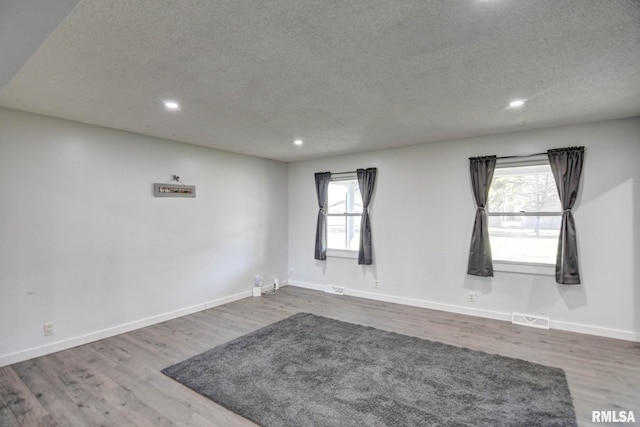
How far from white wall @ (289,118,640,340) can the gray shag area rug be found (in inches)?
52.8

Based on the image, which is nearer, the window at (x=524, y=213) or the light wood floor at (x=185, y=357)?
the light wood floor at (x=185, y=357)

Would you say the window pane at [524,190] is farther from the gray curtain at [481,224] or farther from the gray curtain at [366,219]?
the gray curtain at [366,219]

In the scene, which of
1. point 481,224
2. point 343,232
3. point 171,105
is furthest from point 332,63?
point 343,232

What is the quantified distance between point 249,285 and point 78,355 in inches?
108

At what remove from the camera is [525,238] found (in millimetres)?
4176

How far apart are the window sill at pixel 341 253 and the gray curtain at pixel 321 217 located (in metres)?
0.12

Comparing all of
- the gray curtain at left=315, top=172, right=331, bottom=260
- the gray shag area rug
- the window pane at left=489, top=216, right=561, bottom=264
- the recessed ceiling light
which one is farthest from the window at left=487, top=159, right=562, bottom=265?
the recessed ceiling light

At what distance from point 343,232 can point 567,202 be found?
343 centimetres

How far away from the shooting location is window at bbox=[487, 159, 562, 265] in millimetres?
4023

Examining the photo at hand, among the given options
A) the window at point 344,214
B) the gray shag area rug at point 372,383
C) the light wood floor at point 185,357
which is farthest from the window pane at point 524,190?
the window at point 344,214

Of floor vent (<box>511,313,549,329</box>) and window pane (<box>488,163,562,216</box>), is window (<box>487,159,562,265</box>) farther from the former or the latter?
floor vent (<box>511,313,549,329</box>)

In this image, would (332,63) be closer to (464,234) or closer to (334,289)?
(464,234)

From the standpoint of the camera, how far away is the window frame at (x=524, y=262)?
13.1ft

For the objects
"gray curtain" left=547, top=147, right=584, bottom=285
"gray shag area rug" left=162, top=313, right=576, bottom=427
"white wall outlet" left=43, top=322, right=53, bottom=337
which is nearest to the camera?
"gray shag area rug" left=162, top=313, right=576, bottom=427
